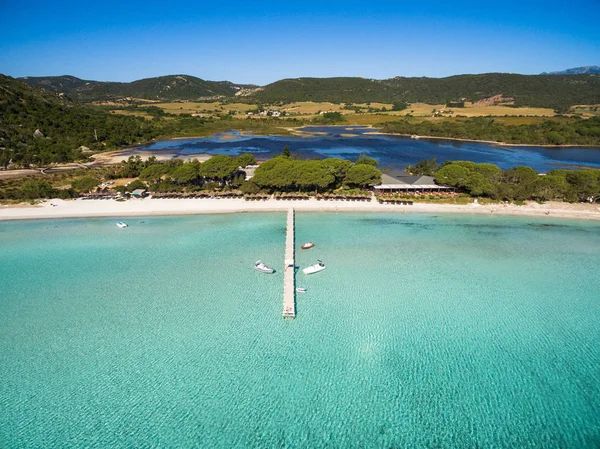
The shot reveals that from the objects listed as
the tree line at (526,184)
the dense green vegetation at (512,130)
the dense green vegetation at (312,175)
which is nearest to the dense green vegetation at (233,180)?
the dense green vegetation at (312,175)

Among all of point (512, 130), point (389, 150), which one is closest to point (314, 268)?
point (389, 150)

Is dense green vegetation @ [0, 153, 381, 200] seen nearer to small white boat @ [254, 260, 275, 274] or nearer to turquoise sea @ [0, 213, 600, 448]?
turquoise sea @ [0, 213, 600, 448]

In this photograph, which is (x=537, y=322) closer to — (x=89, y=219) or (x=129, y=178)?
(x=89, y=219)

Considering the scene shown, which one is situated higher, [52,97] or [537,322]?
[52,97]

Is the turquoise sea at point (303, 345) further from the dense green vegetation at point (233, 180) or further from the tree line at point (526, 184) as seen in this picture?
the dense green vegetation at point (233, 180)

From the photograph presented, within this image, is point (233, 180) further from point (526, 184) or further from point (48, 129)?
point (48, 129)

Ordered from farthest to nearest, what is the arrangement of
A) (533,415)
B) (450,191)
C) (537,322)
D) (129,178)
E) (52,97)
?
(52,97), (129,178), (450,191), (537,322), (533,415)

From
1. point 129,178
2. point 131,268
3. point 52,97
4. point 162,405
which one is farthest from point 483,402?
point 52,97

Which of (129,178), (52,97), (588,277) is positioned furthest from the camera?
(52,97)
